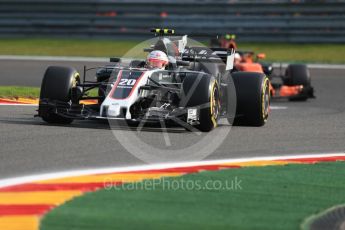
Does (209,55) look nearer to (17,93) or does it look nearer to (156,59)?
(156,59)

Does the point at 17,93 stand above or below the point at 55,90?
below

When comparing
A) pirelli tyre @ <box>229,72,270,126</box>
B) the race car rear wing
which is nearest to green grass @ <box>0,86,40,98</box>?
the race car rear wing

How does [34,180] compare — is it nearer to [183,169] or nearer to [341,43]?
[183,169]

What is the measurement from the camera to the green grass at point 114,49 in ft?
91.0

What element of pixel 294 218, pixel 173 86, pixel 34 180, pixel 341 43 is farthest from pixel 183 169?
pixel 341 43

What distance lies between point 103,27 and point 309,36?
20.9ft

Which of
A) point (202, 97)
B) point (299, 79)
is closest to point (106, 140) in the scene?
point (202, 97)

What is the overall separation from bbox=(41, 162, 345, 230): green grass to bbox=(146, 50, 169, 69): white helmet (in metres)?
3.97

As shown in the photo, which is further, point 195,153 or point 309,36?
point 309,36

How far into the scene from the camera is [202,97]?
38.6 feet

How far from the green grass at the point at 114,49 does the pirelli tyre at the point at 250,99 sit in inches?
552

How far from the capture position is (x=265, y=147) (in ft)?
35.9

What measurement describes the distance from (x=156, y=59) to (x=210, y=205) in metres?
5.58

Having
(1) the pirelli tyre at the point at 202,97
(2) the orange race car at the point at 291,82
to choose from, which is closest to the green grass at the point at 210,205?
(1) the pirelli tyre at the point at 202,97
